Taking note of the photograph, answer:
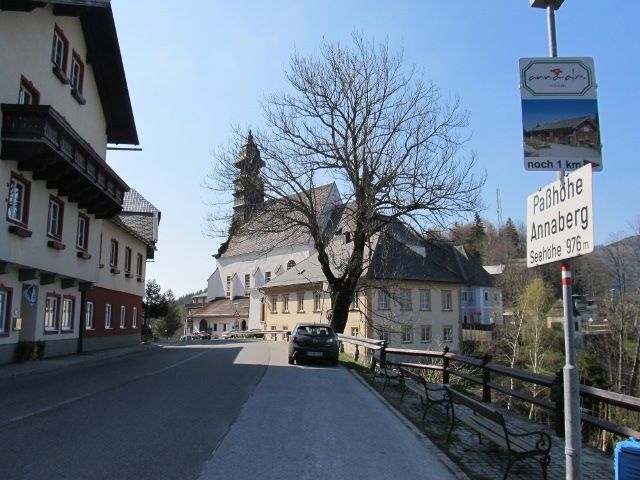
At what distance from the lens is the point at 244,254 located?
84250 millimetres

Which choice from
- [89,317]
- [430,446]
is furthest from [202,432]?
[89,317]

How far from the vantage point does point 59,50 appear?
21781 millimetres

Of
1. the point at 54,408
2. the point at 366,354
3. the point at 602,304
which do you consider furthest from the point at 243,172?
the point at 602,304

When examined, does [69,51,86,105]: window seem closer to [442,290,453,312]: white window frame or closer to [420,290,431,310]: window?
[420,290,431,310]: window

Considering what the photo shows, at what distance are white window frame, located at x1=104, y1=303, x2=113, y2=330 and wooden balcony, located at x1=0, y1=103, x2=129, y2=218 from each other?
7.47 m

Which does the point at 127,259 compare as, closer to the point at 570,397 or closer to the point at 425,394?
the point at 425,394

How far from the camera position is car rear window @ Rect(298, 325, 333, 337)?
21.4 m

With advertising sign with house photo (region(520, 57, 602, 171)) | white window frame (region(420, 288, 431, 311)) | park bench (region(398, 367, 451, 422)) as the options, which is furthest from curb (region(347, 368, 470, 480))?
white window frame (region(420, 288, 431, 311))

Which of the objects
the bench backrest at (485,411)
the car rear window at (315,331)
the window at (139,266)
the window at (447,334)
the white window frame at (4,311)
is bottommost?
the window at (447,334)

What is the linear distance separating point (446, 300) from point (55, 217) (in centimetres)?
3892

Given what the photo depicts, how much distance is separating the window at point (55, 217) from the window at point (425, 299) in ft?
118

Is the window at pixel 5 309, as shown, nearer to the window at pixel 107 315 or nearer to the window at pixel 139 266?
the window at pixel 107 315

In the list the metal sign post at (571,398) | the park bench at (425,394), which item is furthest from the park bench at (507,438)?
the metal sign post at (571,398)

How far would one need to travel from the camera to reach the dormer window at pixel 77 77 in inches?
900
